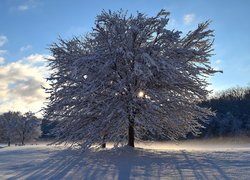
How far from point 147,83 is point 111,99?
5.87 ft

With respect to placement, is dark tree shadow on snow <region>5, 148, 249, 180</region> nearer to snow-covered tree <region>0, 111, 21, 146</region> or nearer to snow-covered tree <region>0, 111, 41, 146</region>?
snow-covered tree <region>0, 111, 41, 146</region>

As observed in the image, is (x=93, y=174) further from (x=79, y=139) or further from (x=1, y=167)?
(x=79, y=139)

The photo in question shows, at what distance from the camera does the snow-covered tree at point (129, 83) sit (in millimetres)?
17203

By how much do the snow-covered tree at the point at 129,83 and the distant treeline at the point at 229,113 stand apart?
39649mm

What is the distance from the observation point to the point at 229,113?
70688 millimetres

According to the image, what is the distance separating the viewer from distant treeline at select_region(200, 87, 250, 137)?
6412 cm

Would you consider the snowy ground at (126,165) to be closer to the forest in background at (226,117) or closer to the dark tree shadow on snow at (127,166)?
the dark tree shadow on snow at (127,166)

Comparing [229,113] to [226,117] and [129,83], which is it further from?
[129,83]

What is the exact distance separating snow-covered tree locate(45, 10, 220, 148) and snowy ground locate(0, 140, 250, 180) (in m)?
1.01

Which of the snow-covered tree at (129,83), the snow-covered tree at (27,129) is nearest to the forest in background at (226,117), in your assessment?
the snow-covered tree at (27,129)

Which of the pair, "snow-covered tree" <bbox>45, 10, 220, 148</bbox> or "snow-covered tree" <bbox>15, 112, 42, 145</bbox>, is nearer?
"snow-covered tree" <bbox>45, 10, 220, 148</bbox>

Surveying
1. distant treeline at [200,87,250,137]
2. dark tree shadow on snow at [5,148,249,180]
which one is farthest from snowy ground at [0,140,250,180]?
distant treeline at [200,87,250,137]

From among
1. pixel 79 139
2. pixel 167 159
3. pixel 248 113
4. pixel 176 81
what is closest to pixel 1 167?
pixel 79 139

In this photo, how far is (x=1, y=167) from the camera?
15.5 m
